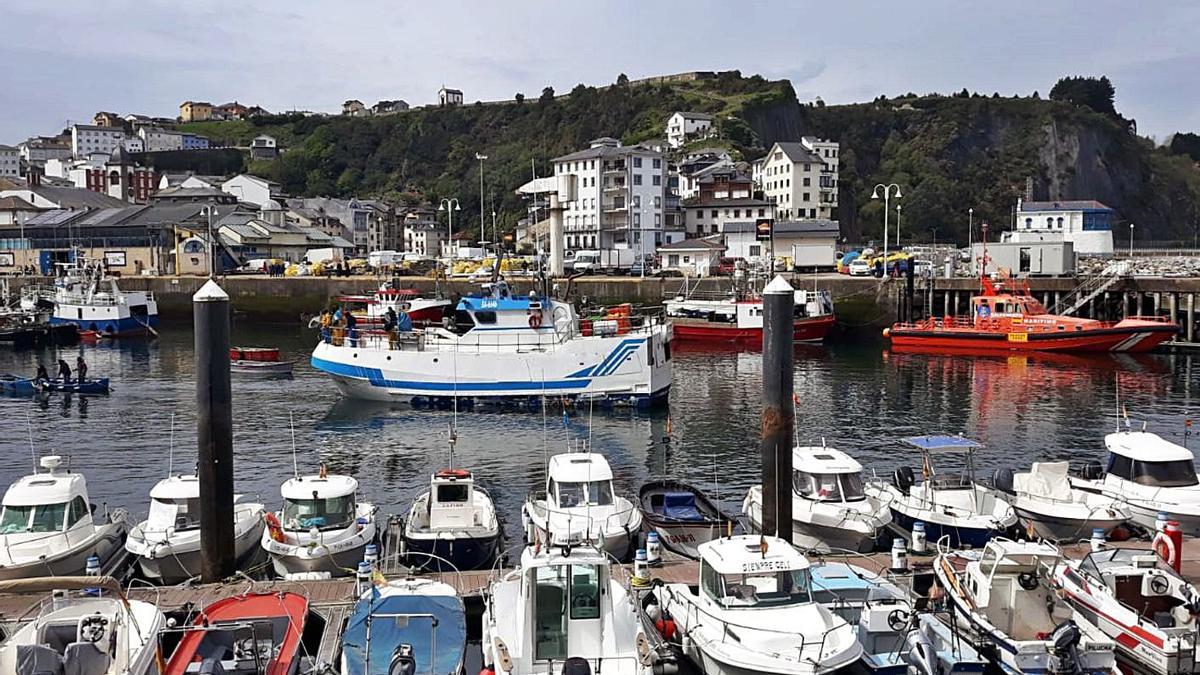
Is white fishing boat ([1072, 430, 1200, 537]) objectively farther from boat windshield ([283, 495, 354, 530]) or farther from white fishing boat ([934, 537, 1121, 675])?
boat windshield ([283, 495, 354, 530])

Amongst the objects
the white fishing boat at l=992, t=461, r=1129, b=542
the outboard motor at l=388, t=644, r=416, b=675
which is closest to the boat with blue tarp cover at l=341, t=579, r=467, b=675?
the outboard motor at l=388, t=644, r=416, b=675

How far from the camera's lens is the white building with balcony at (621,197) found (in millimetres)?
92250

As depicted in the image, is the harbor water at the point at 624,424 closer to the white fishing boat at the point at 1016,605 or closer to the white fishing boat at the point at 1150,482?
the white fishing boat at the point at 1150,482

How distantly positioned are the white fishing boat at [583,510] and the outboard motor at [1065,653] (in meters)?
7.36

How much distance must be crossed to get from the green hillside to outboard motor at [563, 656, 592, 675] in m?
103

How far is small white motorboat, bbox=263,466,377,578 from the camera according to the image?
54.3ft

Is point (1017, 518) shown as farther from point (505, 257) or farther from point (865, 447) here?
point (505, 257)

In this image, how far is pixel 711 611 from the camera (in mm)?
12469

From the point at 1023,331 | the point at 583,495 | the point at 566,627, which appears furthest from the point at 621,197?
the point at 566,627

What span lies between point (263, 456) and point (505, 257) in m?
53.2

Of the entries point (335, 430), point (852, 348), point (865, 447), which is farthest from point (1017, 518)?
point (852, 348)

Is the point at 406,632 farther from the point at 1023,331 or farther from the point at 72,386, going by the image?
the point at 1023,331

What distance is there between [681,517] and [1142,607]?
862 centimetres

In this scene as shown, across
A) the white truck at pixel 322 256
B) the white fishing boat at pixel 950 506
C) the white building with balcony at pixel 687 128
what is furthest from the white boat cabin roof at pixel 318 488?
the white building with balcony at pixel 687 128
